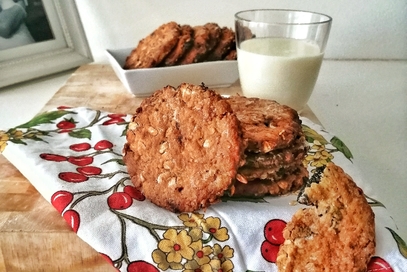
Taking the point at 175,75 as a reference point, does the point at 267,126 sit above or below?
above

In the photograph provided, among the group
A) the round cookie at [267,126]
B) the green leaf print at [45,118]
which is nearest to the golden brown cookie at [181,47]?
the green leaf print at [45,118]

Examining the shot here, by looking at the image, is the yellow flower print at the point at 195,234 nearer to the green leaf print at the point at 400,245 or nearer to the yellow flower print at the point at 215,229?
the yellow flower print at the point at 215,229

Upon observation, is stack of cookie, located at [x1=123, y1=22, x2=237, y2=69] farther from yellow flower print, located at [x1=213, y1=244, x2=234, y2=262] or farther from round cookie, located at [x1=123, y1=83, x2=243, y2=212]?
yellow flower print, located at [x1=213, y1=244, x2=234, y2=262]

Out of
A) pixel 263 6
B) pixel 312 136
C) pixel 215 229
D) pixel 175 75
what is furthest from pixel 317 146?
pixel 263 6

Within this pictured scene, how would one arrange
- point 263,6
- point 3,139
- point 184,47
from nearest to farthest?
1. point 3,139
2. point 184,47
3. point 263,6

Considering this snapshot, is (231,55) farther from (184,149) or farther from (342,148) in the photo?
(184,149)

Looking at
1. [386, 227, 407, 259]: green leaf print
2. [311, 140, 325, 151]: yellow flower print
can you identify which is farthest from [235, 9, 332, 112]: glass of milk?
[386, 227, 407, 259]: green leaf print
